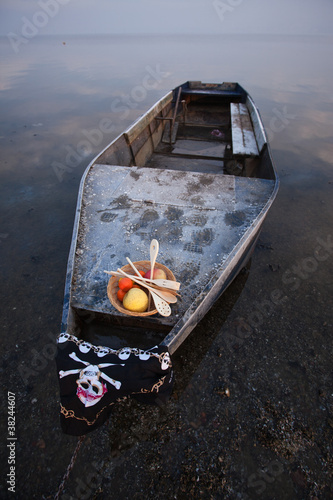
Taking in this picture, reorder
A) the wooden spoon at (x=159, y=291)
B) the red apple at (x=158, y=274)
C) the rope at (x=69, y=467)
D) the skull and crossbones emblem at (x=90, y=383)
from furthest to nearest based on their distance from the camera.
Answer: the red apple at (x=158, y=274)
the wooden spoon at (x=159, y=291)
the rope at (x=69, y=467)
the skull and crossbones emblem at (x=90, y=383)

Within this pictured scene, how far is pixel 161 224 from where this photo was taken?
13.2ft

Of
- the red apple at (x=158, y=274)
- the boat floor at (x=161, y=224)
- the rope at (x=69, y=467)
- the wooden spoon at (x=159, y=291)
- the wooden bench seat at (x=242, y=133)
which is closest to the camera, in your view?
the rope at (x=69, y=467)

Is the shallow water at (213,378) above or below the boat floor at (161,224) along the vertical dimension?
below

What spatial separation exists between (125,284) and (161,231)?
1400 mm

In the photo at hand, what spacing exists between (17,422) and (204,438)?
2.35m

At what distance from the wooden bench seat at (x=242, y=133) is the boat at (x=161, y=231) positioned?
34 millimetres

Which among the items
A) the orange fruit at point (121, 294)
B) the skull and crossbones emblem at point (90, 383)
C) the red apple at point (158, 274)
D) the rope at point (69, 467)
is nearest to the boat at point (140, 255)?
the skull and crossbones emblem at point (90, 383)

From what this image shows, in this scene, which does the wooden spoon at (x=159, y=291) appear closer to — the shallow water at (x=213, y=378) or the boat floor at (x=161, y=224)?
the boat floor at (x=161, y=224)

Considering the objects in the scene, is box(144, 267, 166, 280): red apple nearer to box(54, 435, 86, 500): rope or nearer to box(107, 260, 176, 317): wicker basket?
box(107, 260, 176, 317): wicker basket

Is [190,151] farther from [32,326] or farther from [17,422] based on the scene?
[17,422]

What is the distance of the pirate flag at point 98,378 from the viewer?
2334mm

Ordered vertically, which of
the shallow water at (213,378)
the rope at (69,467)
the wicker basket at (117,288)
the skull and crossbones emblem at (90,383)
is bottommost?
the rope at (69,467)

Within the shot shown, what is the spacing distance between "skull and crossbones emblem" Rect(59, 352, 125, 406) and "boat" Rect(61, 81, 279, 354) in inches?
21.0

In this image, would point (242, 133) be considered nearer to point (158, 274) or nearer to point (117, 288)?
point (158, 274)
